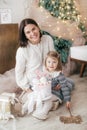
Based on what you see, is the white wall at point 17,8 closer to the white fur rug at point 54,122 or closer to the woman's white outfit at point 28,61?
the woman's white outfit at point 28,61

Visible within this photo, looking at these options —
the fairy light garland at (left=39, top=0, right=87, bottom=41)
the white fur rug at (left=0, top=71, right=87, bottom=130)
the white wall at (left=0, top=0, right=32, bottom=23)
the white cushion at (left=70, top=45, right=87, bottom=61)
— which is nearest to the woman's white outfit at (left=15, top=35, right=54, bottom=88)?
the white fur rug at (left=0, top=71, right=87, bottom=130)

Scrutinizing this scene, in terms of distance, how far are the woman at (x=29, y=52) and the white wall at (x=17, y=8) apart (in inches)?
46.8

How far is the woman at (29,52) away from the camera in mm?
2279

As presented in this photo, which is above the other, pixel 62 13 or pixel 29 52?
pixel 62 13

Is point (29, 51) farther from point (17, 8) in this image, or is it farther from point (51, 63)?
point (17, 8)

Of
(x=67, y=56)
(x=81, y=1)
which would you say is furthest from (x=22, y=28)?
(x=81, y=1)

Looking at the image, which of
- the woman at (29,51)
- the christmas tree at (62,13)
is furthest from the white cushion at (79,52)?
the woman at (29,51)

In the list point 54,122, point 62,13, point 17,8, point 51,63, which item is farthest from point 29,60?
point 17,8

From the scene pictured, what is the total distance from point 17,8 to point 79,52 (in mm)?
1069

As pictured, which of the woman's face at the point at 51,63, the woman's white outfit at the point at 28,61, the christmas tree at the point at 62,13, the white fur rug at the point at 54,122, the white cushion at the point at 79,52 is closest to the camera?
the white fur rug at the point at 54,122

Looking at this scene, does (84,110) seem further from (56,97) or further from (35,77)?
(35,77)

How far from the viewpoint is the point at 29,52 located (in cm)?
234

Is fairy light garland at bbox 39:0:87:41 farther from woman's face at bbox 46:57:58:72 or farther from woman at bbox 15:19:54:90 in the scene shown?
woman's face at bbox 46:57:58:72

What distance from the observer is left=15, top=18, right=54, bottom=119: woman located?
2.28m
